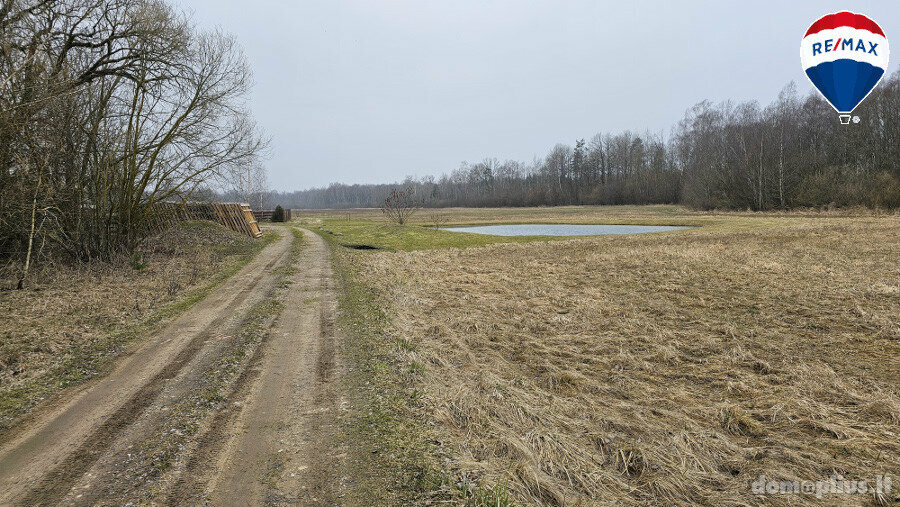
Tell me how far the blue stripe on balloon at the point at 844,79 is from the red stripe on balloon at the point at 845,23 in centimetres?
205

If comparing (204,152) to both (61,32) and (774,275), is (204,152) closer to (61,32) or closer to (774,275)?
(61,32)

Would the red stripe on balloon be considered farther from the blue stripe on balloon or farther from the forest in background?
the forest in background

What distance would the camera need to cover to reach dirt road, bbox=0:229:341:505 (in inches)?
140

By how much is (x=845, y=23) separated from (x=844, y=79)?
12.0 ft

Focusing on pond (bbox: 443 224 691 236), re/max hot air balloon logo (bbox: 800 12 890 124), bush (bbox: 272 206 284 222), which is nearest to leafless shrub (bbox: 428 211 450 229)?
pond (bbox: 443 224 691 236)

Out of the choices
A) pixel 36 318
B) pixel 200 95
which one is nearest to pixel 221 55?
pixel 200 95

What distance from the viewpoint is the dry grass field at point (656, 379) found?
4000 millimetres

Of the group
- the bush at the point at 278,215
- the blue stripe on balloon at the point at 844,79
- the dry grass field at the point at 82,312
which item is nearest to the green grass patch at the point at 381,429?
the dry grass field at the point at 82,312

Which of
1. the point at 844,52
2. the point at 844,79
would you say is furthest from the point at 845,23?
the point at 844,79

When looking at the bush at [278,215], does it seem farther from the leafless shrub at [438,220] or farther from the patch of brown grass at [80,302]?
the patch of brown grass at [80,302]

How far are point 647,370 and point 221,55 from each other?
19.3 metres

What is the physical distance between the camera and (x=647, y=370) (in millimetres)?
6770

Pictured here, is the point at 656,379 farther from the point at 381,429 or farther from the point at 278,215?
the point at 278,215

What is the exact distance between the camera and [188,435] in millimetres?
4418
